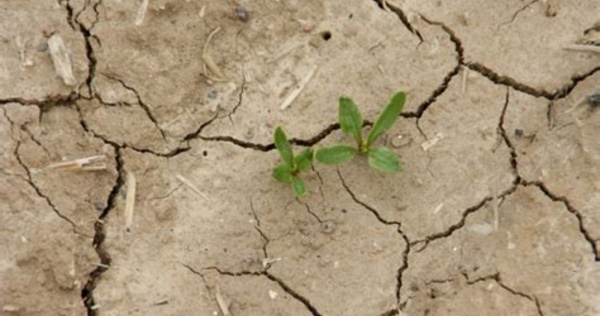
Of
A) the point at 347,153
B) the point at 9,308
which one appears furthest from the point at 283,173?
the point at 9,308

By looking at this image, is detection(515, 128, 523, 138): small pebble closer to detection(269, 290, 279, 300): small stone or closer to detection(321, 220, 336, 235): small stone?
detection(321, 220, 336, 235): small stone

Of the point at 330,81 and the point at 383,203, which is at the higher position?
the point at 330,81

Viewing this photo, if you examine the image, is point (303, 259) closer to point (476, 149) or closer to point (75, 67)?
point (476, 149)

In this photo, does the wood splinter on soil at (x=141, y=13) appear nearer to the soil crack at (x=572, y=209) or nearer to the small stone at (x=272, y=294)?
the small stone at (x=272, y=294)

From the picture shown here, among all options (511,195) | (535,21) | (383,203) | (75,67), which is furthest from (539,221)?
(75,67)

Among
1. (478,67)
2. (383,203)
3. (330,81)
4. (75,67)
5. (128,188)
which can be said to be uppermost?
(478,67)

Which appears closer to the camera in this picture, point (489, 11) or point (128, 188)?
point (128, 188)
